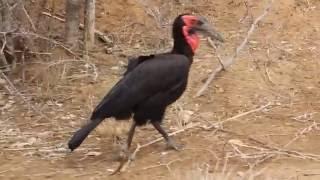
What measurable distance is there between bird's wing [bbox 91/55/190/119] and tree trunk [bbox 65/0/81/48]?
1953 mm

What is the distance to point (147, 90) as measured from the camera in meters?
5.02

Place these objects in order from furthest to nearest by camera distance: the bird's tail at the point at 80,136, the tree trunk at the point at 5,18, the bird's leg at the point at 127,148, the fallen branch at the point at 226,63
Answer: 1. the fallen branch at the point at 226,63
2. the tree trunk at the point at 5,18
3. the bird's leg at the point at 127,148
4. the bird's tail at the point at 80,136

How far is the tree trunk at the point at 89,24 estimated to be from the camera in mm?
6879

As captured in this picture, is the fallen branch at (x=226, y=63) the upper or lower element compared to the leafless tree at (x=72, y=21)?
lower

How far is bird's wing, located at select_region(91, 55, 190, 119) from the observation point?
499cm

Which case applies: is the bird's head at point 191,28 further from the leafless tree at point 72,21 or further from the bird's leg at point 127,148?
the leafless tree at point 72,21

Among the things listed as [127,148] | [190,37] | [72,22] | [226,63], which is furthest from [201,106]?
[72,22]

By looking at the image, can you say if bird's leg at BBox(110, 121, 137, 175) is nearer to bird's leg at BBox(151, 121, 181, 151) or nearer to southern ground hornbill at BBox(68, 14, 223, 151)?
southern ground hornbill at BBox(68, 14, 223, 151)

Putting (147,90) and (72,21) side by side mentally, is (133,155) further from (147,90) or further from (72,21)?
(72,21)

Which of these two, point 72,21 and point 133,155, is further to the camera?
point 72,21

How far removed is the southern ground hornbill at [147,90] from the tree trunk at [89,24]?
5.82ft

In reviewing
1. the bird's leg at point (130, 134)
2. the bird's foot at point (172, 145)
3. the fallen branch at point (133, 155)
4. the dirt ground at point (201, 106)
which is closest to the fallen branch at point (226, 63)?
the dirt ground at point (201, 106)

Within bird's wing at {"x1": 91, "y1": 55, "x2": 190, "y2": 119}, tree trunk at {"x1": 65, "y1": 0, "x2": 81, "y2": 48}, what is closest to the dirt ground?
tree trunk at {"x1": 65, "y1": 0, "x2": 81, "y2": 48}

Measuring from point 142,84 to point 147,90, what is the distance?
48 mm
